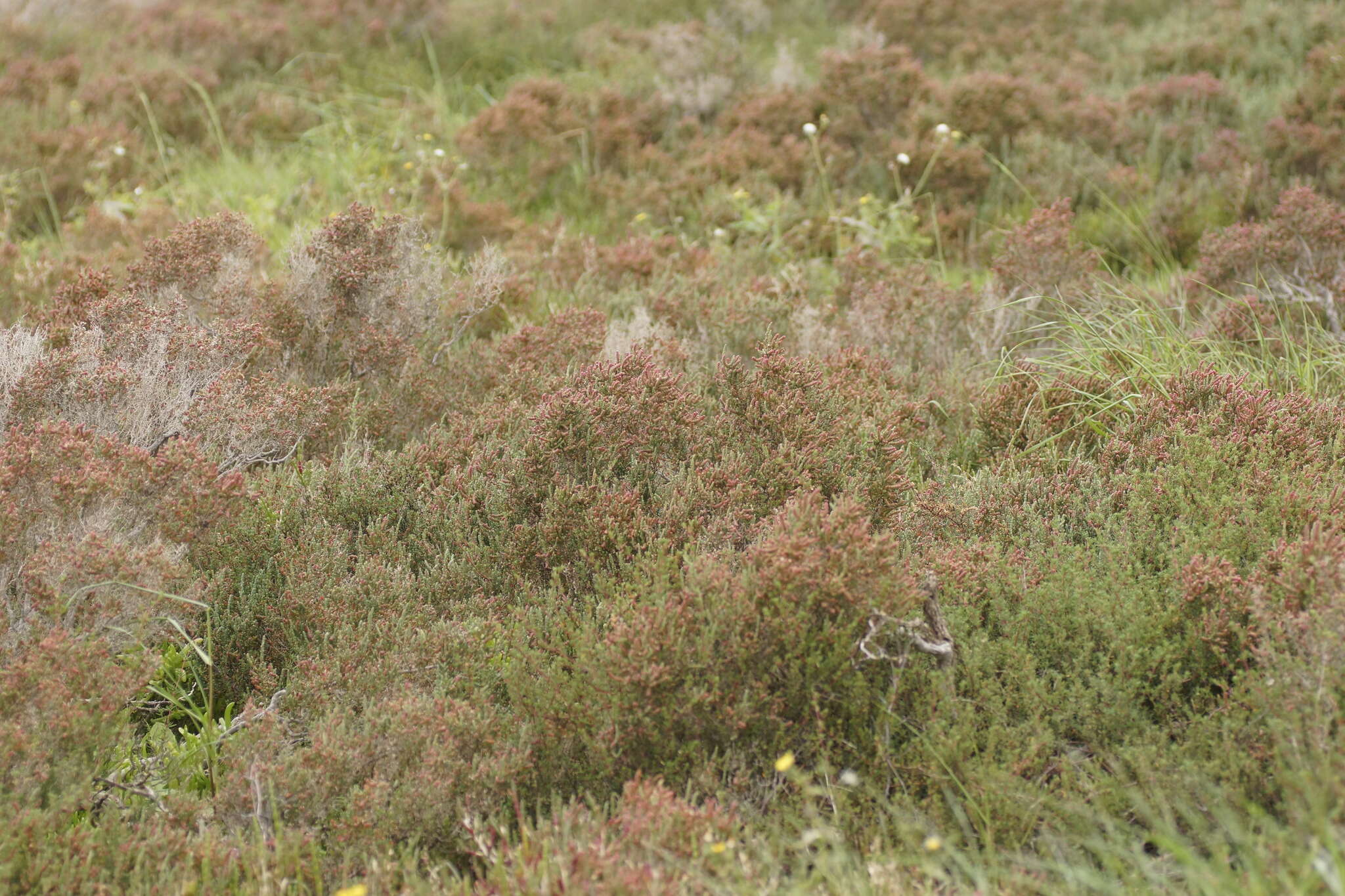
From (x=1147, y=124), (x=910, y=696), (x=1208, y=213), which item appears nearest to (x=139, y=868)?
(x=910, y=696)

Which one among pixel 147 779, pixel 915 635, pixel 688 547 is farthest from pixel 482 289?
pixel 915 635

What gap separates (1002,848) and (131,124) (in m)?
8.09

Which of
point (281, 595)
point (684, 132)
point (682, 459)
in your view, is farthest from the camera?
point (684, 132)

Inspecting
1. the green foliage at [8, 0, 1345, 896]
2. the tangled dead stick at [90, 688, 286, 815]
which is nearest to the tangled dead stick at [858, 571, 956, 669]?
the green foliage at [8, 0, 1345, 896]

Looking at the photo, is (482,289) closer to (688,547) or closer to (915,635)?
(688,547)

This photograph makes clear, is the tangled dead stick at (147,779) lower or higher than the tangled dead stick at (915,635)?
lower

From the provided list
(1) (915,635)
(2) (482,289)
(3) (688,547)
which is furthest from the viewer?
(2) (482,289)

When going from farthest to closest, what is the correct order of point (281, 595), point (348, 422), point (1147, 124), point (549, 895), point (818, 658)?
point (1147, 124)
point (348, 422)
point (281, 595)
point (818, 658)
point (549, 895)

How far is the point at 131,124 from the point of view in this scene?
8227 millimetres

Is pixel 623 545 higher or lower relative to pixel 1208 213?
higher

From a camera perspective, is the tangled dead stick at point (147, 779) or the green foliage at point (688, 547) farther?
the tangled dead stick at point (147, 779)

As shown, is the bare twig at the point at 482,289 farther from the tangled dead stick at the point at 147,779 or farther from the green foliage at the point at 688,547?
the tangled dead stick at the point at 147,779

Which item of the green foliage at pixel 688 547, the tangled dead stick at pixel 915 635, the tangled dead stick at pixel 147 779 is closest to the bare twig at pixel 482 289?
the green foliage at pixel 688 547

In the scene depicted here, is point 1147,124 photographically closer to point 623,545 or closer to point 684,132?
point 684,132
